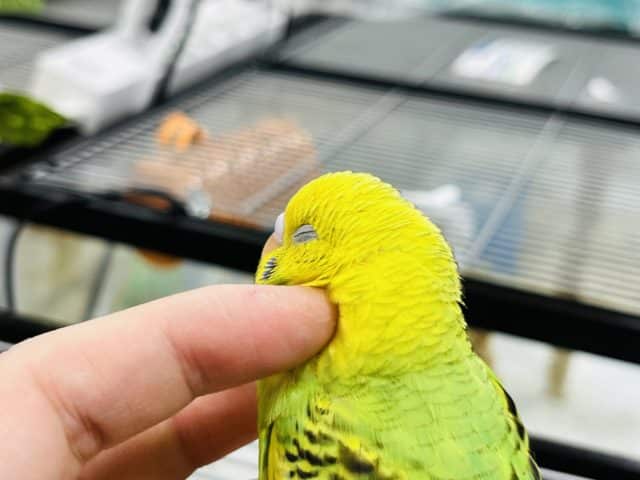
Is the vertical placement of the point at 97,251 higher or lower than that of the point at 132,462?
lower

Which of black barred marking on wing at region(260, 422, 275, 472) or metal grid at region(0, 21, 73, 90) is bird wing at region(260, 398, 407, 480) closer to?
black barred marking on wing at region(260, 422, 275, 472)

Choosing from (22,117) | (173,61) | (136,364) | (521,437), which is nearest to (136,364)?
(136,364)

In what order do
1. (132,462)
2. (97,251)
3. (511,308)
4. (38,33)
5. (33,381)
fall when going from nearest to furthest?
1. (33,381)
2. (132,462)
3. (511,308)
4. (38,33)
5. (97,251)

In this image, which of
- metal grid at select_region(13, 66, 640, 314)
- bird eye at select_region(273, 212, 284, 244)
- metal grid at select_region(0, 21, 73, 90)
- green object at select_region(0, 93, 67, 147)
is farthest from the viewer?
metal grid at select_region(0, 21, 73, 90)

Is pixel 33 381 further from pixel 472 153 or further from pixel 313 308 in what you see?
pixel 472 153

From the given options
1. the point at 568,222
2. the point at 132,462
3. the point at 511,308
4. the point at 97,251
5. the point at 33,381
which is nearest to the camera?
the point at 33,381

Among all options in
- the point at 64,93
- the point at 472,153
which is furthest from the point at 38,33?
the point at 472,153

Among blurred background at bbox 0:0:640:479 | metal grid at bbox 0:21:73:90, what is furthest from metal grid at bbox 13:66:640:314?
metal grid at bbox 0:21:73:90

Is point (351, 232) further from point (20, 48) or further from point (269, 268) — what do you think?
point (20, 48)
